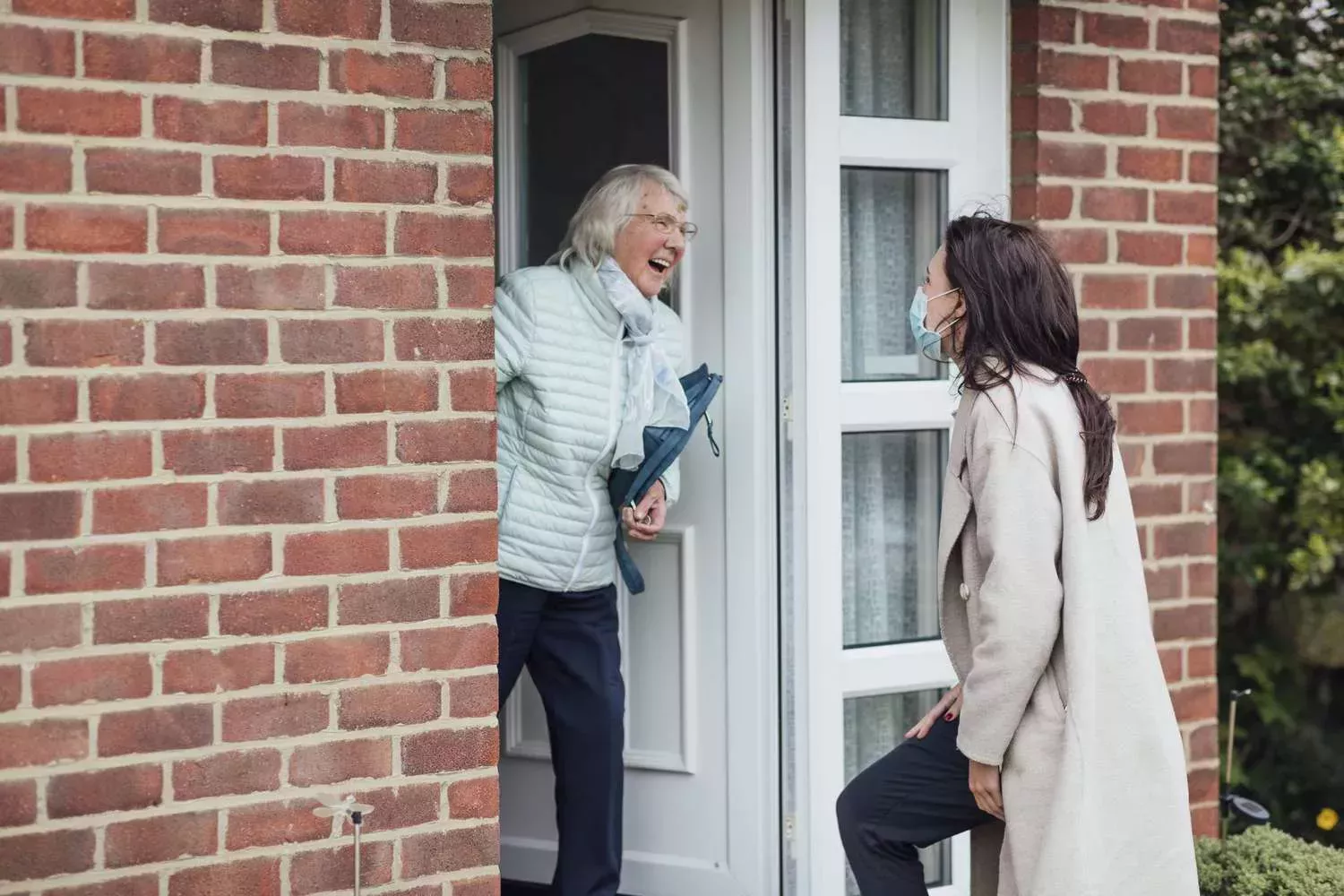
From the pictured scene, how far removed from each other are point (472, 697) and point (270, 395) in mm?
722

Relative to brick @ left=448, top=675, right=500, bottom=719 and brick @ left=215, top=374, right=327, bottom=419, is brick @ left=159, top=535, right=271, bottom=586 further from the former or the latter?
brick @ left=448, top=675, right=500, bottom=719

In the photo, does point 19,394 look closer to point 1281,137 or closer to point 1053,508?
point 1053,508

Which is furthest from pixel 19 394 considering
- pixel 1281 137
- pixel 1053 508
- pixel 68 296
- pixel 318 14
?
pixel 1281 137

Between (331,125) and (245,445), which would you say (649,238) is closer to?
(331,125)

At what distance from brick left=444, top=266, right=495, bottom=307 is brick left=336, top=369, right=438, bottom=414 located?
0.15 meters

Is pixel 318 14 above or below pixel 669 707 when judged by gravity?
above

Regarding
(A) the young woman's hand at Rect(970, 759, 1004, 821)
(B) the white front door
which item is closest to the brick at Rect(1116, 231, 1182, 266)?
(B) the white front door

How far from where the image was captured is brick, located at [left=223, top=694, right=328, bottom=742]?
2889mm

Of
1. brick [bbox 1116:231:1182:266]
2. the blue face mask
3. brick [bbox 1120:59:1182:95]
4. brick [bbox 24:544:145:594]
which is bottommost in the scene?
brick [bbox 24:544:145:594]

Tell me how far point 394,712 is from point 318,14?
1.34m

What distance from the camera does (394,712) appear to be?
9.92 feet

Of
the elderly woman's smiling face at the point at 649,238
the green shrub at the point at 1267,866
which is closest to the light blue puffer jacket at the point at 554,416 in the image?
the elderly woman's smiling face at the point at 649,238

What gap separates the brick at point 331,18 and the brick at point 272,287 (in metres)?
0.44

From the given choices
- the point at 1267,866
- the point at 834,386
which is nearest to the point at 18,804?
the point at 834,386
